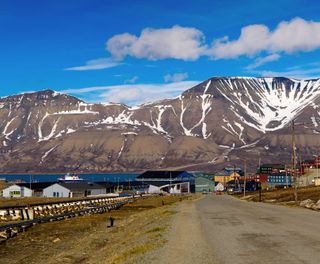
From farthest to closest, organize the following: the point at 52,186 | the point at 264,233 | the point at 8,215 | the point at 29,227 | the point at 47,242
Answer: the point at 52,186 < the point at 8,215 < the point at 29,227 < the point at 47,242 < the point at 264,233

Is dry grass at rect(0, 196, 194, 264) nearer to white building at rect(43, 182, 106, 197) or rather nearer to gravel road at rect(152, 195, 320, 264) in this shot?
gravel road at rect(152, 195, 320, 264)

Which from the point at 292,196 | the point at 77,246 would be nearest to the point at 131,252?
the point at 77,246

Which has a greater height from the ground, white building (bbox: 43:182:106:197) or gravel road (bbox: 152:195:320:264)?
gravel road (bbox: 152:195:320:264)

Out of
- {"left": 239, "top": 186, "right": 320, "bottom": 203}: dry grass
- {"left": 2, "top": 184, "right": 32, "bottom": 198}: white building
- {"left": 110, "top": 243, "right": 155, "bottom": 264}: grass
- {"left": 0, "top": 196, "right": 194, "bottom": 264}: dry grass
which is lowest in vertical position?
{"left": 2, "top": 184, "right": 32, "bottom": 198}: white building

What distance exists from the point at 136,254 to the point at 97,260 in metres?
3.23

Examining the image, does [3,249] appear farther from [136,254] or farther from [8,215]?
[8,215]

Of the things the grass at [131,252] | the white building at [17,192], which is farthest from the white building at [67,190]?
the grass at [131,252]

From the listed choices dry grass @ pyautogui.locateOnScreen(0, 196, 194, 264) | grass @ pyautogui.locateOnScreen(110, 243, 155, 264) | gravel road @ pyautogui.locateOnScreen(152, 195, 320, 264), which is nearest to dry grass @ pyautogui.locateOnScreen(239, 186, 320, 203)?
dry grass @ pyautogui.locateOnScreen(0, 196, 194, 264)

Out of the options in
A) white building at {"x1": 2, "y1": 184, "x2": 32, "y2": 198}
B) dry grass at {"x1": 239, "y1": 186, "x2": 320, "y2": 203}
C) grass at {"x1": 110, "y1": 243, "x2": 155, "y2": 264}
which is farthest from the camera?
white building at {"x1": 2, "y1": 184, "x2": 32, "y2": 198}

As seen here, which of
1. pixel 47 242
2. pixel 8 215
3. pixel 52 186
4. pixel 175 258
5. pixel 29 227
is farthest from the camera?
pixel 52 186

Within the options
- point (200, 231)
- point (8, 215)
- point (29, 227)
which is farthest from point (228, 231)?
point (8, 215)

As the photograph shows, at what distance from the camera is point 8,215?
64.5 meters

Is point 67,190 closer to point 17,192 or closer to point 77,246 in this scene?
point 17,192

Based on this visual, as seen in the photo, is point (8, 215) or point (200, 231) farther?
point (8, 215)
